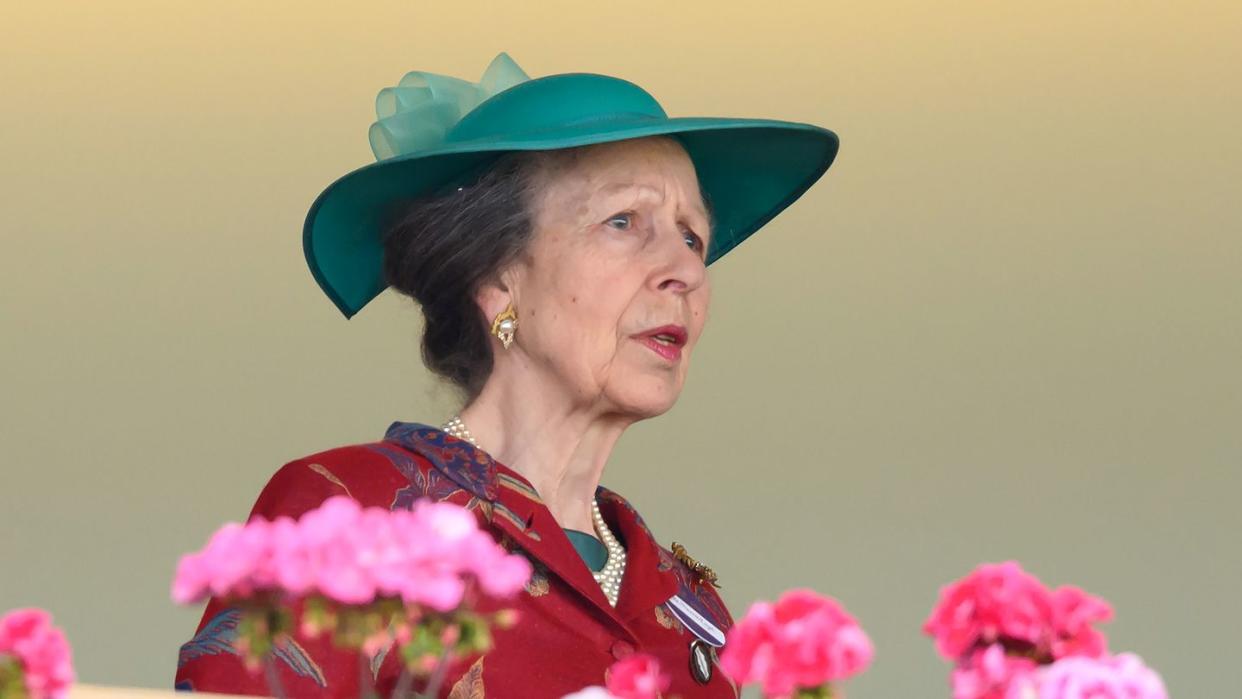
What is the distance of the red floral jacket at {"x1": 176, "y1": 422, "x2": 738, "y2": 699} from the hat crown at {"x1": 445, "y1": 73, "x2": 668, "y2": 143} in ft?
1.24

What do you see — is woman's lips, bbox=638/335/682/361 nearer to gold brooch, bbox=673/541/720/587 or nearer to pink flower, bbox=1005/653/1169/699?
gold brooch, bbox=673/541/720/587

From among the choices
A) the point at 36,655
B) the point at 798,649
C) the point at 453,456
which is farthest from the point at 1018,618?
the point at 453,456

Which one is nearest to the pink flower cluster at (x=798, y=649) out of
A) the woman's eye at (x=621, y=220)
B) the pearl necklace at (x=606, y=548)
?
the pearl necklace at (x=606, y=548)

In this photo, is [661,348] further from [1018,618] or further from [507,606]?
[1018,618]

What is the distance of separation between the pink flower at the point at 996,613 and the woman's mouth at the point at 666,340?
1.16 meters

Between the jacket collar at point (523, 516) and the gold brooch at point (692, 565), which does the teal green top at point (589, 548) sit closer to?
the jacket collar at point (523, 516)

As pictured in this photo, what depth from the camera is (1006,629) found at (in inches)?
48.7

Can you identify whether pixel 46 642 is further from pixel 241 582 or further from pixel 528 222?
pixel 528 222

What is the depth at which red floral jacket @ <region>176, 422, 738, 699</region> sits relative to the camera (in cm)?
197

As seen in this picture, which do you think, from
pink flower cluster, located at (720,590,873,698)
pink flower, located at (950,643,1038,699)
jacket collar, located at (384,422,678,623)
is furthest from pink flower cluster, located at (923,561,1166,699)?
jacket collar, located at (384,422,678,623)

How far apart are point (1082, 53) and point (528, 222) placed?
1.74 metres

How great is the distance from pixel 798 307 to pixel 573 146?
5.28ft

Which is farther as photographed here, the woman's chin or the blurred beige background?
the blurred beige background

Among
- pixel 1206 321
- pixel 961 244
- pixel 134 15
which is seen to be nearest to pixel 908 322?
pixel 961 244
